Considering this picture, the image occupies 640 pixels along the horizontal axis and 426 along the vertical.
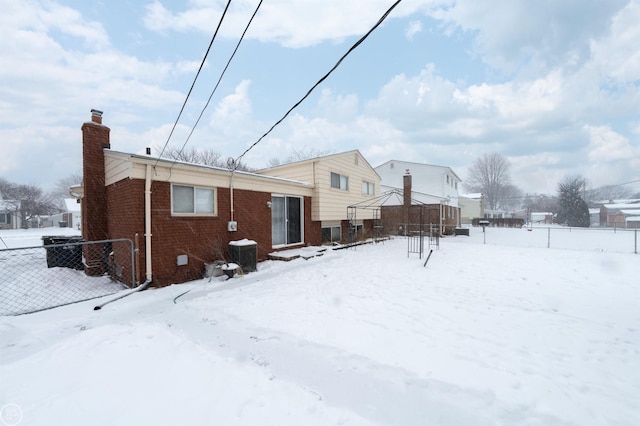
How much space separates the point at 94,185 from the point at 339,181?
963cm

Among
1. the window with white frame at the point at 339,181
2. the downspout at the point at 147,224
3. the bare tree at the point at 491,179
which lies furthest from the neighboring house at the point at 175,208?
the bare tree at the point at 491,179

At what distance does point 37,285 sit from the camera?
6.91m

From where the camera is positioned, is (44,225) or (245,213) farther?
(44,225)

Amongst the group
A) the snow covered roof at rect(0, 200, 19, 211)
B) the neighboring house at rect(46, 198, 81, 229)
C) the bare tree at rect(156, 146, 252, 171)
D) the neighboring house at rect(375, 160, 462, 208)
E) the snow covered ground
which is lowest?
the snow covered ground

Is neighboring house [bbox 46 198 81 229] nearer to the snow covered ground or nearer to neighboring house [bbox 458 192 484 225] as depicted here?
the snow covered ground

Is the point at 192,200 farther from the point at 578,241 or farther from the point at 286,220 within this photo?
the point at 578,241

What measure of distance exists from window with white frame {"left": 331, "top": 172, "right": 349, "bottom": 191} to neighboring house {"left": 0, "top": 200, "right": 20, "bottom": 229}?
4999 centimetres

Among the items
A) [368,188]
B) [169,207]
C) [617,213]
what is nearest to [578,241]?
[368,188]

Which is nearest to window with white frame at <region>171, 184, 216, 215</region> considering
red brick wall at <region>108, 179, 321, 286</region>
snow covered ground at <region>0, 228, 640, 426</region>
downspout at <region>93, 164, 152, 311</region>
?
red brick wall at <region>108, 179, 321, 286</region>

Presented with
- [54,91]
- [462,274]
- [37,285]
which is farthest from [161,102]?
[462,274]

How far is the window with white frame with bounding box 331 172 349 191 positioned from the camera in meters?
13.2

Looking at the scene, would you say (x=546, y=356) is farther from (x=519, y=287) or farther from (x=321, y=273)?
(x=321, y=273)

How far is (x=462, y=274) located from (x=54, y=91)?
15.5 meters

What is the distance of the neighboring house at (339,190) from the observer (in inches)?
477
